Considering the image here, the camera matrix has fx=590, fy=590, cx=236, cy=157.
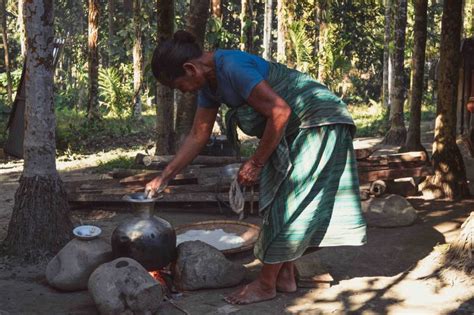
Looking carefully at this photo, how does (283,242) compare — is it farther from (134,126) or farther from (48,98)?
(134,126)

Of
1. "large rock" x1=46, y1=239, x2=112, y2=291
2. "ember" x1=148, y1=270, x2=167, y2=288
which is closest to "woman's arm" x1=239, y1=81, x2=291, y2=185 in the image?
"ember" x1=148, y1=270, x2=167, y2=288

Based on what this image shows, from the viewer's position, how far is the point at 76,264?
377cm

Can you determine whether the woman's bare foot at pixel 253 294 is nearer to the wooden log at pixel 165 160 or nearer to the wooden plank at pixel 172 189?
the wooden plank at pixel 172 189

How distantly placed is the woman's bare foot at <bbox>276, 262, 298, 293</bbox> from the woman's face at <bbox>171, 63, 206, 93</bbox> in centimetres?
128

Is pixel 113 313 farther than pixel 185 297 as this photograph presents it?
No

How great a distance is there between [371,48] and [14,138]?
17.9 meters

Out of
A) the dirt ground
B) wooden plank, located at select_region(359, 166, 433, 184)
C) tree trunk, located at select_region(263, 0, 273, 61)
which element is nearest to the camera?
the dirt ground

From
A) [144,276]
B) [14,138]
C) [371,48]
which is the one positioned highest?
[371,48]

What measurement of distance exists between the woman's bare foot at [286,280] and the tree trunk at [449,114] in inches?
133

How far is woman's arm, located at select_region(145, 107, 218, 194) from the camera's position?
355 centimetres

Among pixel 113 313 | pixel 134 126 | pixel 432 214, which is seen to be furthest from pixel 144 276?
pixel 134 126

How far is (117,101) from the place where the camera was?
16.7 meters

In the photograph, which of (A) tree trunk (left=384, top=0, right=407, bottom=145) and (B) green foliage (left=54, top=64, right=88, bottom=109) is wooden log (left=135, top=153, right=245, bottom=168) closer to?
(A) tree trunk (left=384, top=0, right=407, bottom=145)

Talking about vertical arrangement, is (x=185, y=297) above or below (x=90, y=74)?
below
